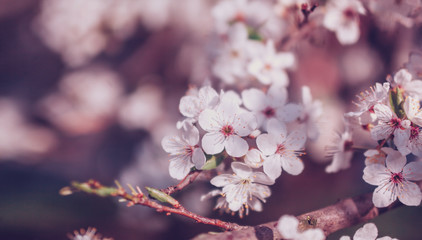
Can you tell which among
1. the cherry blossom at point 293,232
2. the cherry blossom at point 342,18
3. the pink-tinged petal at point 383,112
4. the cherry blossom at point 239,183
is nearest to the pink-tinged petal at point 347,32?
the cherry blossom at point 342,18

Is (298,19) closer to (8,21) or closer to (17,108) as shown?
(17,108)

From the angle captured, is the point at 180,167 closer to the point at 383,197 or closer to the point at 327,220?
the point at 327,220

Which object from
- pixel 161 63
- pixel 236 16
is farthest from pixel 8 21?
pixel 236 16

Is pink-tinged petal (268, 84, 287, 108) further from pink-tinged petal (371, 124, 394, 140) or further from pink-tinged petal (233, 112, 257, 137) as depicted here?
pink-tinged petal (371, 124, 394, 140)

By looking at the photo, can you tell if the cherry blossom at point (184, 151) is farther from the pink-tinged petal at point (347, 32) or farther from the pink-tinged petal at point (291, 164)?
the pink-tinged petal at point (347, 32)

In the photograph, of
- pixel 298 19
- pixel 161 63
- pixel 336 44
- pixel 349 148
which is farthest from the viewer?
pixel 161 63

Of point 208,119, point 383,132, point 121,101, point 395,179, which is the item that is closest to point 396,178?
point 395,179

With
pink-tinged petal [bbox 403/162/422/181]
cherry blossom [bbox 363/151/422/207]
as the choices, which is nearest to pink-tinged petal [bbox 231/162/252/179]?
cherry blossom [bbox 363/151/422/207]
